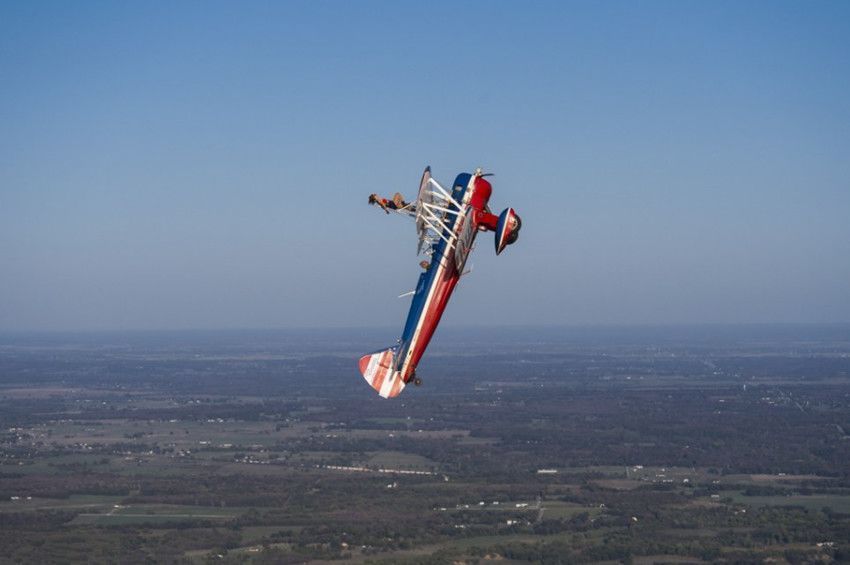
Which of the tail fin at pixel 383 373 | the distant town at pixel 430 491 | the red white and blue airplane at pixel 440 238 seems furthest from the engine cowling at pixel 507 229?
the distant town at pixel 430 491

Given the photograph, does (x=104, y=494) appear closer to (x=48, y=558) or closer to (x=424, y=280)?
(x=48, y=558)

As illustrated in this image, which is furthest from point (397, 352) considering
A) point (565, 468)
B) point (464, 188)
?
point (565, 468)

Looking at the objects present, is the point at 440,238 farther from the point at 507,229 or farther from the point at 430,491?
the point at 430,491

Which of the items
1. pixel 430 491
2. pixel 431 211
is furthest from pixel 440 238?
pixel 430 491

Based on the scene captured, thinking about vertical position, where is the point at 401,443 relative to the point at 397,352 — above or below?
below

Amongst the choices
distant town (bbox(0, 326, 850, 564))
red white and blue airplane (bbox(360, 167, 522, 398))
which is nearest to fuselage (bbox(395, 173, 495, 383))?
red white and blue airplane (bbox(360, 167, 522, 398))

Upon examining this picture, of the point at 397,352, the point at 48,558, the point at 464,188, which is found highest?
the point at 464,188
